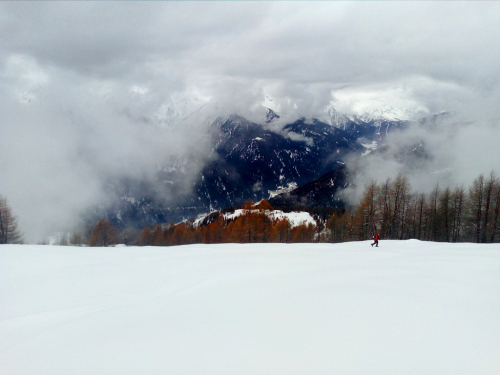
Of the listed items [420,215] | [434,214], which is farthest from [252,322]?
[434,214]

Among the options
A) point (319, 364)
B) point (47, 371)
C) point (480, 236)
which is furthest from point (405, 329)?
point (480, 236)

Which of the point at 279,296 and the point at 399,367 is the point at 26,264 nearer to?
the point at 279,296

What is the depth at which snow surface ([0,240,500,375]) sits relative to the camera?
512 centimetres

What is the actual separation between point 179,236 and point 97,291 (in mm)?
93215

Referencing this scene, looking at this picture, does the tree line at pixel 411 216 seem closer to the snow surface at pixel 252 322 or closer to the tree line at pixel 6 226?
the tree line at pixel 6 226

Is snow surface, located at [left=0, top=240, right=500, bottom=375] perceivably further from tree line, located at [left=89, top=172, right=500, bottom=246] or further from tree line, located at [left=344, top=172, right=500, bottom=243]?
tree line, located at [left=344, top=172, right=500, bottom=243]

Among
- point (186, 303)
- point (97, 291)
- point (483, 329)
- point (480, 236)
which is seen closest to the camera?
point (483, 329)

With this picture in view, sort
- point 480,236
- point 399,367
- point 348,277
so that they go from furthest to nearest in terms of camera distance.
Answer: point 480,236
point 348,277
point 399,367

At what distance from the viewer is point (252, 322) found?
6.62 metres

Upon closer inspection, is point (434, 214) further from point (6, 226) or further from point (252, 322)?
point (6, 226)

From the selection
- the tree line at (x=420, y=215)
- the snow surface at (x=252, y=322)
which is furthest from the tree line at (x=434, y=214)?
the snow surface at (x=252, y=322)

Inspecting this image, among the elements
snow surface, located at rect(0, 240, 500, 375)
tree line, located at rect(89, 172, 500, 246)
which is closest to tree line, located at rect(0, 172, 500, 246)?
tree line, located at rect(89, 172, 500, 246)

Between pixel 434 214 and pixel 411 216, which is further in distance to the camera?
pixel 434 214

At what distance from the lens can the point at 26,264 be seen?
11898 millimetres
